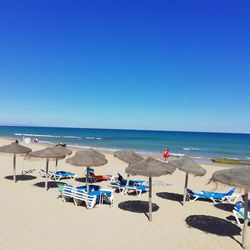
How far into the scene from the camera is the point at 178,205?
10.5m

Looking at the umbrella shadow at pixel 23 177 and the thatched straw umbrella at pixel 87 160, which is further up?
the thatched straw umbrella at pixel 87 160

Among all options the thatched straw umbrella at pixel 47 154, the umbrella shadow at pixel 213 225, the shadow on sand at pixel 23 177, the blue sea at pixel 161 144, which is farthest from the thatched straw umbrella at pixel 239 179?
the blue sea at pixel 161 144

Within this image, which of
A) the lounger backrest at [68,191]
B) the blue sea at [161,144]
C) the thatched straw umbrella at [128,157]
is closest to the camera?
the lounger backrest at [68,191]

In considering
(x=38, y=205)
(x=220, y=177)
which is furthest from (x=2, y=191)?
(x=220, y=177)

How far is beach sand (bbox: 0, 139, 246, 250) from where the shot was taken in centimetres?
671

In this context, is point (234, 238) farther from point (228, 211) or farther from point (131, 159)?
point (131, 159)

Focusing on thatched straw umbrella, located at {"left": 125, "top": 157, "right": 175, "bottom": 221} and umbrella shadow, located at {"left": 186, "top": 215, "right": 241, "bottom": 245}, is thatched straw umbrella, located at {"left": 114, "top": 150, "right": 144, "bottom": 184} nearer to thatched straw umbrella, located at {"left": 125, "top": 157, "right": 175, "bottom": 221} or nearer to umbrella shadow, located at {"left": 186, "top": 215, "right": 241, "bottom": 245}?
thatched straw umbrella, located at {"left": 125, "top": 157, "right": 175, "bottom": 221}

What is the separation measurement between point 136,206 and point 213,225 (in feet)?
9.01

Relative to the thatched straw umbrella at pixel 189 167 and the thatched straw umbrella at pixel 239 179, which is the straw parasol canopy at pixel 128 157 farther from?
the thatched straw umbrella at pixel 239 179

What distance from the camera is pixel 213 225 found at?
8438mm

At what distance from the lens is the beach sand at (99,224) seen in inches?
264

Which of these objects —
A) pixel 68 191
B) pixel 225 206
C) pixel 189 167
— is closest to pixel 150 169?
pixel 189 167

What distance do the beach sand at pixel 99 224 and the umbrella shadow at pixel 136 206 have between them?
0.08 metres

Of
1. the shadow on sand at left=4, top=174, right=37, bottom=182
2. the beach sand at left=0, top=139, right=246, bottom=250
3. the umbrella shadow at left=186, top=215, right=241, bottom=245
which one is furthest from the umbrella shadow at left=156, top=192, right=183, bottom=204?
the shadow on sand at left=4, top=174, right=37, bottom=182
